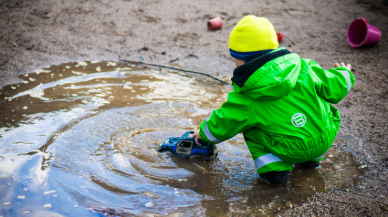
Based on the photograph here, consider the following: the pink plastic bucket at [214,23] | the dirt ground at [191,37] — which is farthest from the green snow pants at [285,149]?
the pink plastic bucket at [214,23]

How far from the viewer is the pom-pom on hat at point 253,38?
2107mm

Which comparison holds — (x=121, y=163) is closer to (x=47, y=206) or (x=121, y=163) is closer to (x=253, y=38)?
(x=47, y=206)

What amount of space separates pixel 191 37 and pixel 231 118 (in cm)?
391

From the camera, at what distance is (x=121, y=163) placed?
2643 mm

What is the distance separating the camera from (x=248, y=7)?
691 centimetres

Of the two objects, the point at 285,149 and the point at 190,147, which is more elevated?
the point at 285,149

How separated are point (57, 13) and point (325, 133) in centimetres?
556

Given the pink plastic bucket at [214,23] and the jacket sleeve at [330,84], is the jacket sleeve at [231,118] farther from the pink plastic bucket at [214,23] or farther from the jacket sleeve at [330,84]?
the pink plastic bucket at [214,23]

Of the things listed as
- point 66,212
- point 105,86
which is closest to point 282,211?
point 66,212

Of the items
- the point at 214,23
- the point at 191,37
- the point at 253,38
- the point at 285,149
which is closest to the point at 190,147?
the point at 285,149

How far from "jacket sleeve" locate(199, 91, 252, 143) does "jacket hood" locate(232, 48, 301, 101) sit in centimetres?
10

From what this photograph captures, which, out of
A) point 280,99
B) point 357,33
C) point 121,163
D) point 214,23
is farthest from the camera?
point 214,23

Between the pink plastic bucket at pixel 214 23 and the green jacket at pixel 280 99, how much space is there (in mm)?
3914

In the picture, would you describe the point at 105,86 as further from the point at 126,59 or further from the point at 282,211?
the point at 282,211
